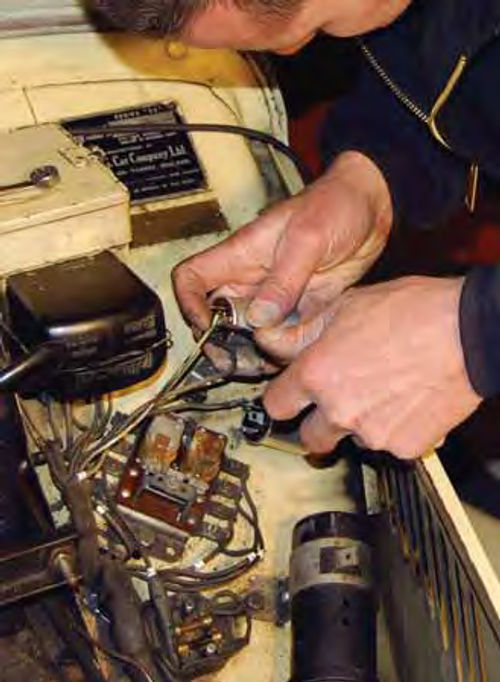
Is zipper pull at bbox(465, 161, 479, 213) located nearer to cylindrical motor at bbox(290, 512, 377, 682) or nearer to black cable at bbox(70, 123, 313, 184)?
black cable at bbox(70, 123, 313, 184)

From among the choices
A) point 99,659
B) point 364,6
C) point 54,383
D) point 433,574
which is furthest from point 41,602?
point 364,6

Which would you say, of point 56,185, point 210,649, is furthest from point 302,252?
point 210,649

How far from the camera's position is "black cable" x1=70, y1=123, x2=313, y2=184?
119 cm

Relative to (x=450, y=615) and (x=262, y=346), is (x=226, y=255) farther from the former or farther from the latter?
(x=450, y=615)

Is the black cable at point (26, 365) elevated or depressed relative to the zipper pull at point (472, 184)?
elevated

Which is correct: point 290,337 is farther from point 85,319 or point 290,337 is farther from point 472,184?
point 472,184

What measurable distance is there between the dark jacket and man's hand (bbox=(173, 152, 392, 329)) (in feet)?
0.12

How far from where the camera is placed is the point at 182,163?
1.21 metres

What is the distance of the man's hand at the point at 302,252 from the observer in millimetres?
1115

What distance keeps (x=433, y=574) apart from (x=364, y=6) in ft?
1.52

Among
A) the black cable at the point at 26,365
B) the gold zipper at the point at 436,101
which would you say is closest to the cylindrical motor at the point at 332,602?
the black cable at the point at 26,365

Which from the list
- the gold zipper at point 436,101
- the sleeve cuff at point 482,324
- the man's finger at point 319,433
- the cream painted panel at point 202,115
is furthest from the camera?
the cream painted panel at point 202,115

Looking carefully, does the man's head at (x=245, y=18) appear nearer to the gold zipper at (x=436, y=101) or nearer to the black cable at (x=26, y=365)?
the gold zipper at (x=436, y=101)

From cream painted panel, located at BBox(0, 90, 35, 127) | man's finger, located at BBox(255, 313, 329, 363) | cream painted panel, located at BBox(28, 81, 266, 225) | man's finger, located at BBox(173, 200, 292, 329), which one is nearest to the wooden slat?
man's finger, located at BBox(255, 313, 329, 363)
